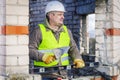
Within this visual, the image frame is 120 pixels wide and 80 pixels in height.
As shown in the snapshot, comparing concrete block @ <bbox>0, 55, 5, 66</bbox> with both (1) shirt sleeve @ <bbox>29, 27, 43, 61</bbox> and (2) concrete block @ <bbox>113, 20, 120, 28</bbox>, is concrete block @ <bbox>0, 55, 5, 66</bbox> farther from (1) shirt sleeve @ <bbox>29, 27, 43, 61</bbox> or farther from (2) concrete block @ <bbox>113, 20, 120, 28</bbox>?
(2) concrete block @ <bbox>113, 20, 120, 28</bbox>

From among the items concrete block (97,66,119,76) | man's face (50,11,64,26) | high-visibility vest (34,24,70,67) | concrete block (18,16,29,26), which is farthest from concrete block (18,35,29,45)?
concrete block (97,66,119,76)

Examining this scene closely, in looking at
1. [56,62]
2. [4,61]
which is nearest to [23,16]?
[4,61]

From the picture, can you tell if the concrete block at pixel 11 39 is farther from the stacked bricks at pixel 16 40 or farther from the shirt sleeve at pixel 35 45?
the shirt sleeve at pixel 35 45

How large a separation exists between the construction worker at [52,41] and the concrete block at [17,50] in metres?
0.37

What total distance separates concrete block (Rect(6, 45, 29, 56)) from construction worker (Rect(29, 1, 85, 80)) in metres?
0.37

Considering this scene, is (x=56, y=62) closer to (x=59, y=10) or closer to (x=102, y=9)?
(x=59, y=10)

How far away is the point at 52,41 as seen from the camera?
578 cm

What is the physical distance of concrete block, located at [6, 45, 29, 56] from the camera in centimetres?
507

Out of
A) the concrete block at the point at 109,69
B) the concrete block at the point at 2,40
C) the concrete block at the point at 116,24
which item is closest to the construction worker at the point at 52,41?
the concrete block at the point at 2,40

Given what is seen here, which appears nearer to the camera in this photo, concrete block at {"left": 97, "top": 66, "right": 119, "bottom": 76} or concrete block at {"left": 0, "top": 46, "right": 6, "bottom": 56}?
concrete block at {"left": 0, "top": 46, "right": 6, "bottom": 56}

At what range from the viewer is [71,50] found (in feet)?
20.0

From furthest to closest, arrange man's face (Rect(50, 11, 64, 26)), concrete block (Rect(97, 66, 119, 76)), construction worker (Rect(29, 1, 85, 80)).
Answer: concrete block (Rect(97, 66, 119, 76)) → man's face (Rect(50, 11, 64, 26)) → construction worker (Rect(29, 1, 85, 80))

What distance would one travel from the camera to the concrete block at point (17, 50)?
507cm

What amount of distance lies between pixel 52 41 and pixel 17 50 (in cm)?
83
